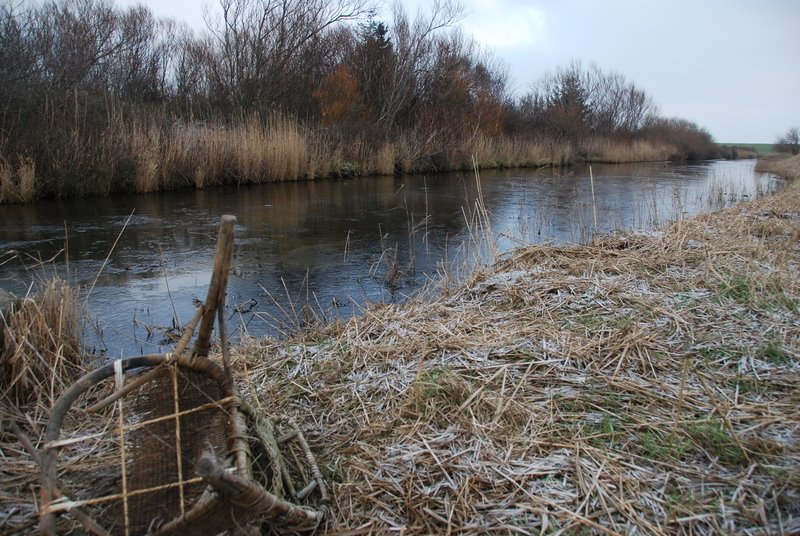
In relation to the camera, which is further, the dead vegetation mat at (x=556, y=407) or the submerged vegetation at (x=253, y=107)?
the submerged vegetation at (x=253, y=107)

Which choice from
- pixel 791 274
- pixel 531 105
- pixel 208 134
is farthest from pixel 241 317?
pixel 531 105

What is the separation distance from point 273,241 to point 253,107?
461 inches

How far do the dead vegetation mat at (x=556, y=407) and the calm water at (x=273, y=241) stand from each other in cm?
140

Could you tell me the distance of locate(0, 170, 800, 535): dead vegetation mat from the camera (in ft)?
5.36

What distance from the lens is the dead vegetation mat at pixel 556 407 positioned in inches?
64.3

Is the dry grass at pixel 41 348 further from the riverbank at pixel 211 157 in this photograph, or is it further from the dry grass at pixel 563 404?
the riverbank at pixel 211 157

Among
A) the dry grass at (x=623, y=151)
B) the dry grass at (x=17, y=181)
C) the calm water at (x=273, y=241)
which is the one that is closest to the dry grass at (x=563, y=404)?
the calm water at (x=273, y=241)

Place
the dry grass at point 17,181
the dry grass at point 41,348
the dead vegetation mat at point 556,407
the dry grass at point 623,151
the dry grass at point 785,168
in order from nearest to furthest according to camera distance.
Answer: the dead vegetation mat at point 556,407 → the dry grass at point 41,348 → the dry grass at point 17,181 → the dry grass at point 785,168 → the dry grass at point 623,151

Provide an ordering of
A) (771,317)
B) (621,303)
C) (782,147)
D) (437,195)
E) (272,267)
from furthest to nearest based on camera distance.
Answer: (782,147) → (437,195) → (272,267) → (621,303) → (771,317)

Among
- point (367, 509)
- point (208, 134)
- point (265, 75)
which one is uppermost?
point (265, 75)

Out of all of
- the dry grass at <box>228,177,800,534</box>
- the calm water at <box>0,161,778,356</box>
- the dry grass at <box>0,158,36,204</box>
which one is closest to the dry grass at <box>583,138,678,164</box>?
the calm water at <box>0,161,778,356</box>

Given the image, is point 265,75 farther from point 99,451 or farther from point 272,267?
point 99,451

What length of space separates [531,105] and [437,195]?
1997 centimetres

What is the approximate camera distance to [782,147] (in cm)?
3306
